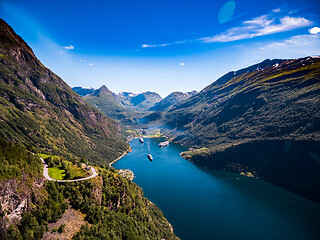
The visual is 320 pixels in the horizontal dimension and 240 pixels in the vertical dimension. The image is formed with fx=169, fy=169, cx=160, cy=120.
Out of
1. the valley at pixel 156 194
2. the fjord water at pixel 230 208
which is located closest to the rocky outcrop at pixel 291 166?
the valley at pixel 156 194

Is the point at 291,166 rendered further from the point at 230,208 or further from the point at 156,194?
the point at 156,194

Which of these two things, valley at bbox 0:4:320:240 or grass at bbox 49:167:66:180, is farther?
grass at bbox 49:167:66:180

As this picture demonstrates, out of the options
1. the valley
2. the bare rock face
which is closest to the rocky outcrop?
the valley

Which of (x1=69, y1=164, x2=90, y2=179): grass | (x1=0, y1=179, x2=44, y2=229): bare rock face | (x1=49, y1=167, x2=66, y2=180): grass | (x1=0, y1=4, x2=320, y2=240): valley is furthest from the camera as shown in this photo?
(x1=69, y1=164, x2=90, y2=179): grass

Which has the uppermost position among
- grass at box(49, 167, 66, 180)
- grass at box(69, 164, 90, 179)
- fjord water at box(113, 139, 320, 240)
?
grass at box(49, 167, 66, 180)

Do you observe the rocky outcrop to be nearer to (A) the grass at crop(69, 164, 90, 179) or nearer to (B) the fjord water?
(B) the fjord water

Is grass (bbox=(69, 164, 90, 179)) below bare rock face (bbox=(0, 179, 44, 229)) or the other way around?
below

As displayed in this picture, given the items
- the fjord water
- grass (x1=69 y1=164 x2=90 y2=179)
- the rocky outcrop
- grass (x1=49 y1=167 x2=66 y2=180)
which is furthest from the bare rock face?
the rocky outcrop

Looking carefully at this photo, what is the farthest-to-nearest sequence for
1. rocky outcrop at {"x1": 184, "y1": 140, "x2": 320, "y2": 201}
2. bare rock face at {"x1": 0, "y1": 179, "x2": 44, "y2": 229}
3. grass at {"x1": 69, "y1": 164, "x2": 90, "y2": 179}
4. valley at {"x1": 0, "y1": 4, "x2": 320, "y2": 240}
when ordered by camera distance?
rocky outcrop at {"x1": 184, "y1": 140, "x2": 320, "y2": 201} → grass at {"x1": 69, "y1": 164, "x2": 90, "y2": 179} → valley at {"x1": 0, "y1": 4, "x2": 320, "y2": 240} → bare rock face at {"x1": 0, "y1": 179, "x2": 44, "y2": 229}
